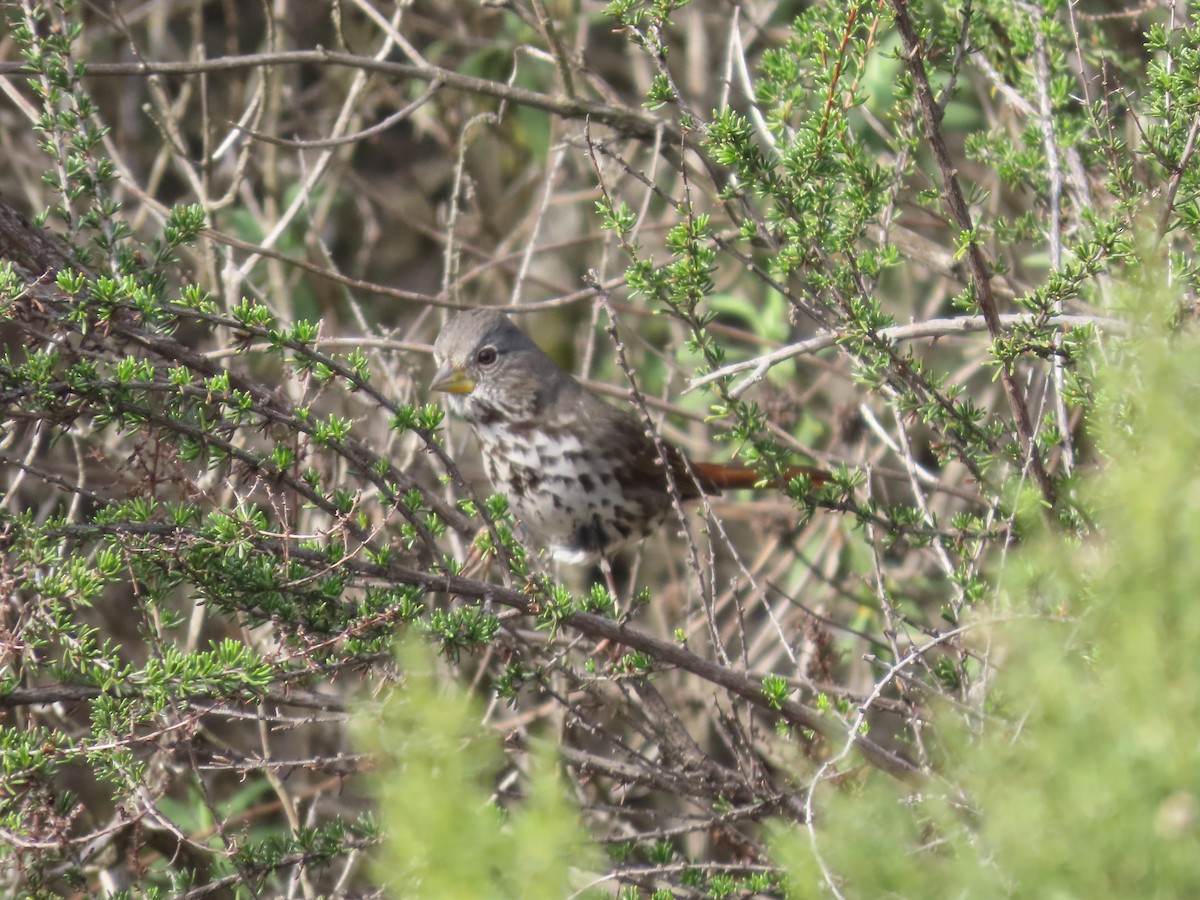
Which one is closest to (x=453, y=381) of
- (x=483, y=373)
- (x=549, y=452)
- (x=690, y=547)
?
(x=483, y=373)

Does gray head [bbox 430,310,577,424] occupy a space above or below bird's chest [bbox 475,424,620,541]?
above

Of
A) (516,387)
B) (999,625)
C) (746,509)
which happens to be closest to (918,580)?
(746,509)

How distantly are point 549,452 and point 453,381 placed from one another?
0.38m

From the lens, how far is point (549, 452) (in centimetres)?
420

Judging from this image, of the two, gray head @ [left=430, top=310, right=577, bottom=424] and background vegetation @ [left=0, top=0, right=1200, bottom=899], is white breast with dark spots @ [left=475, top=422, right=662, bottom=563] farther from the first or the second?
background vegetation @ [left=0, top=0, right=1200, bottom=899]

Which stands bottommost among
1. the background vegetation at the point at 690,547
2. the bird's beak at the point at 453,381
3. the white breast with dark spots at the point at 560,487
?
the white breast with dark spots at the point at 560,487

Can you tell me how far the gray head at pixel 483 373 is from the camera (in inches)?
166

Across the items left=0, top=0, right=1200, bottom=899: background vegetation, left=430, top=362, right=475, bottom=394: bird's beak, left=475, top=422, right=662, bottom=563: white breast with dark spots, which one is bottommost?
left=475, top=422, right=662, bottom=563: white breast with dark spots

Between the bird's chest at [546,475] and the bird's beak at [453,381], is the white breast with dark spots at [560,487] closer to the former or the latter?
the bird's chest at [546,475]

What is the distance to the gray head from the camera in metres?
4.21

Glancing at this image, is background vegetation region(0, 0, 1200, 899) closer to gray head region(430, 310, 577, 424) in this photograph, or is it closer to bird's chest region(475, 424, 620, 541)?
gray head region(430, 310, 577, 424)

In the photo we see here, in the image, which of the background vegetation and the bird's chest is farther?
the bird's chest

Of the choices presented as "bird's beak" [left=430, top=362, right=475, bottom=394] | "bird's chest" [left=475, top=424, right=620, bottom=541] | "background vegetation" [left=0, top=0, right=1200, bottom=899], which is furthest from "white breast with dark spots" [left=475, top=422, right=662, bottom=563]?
"background vegetation" [left=0, top=0, right=1200, bottom=899]

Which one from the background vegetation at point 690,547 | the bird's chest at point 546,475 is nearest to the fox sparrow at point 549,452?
the bird's chest at point 546,475
